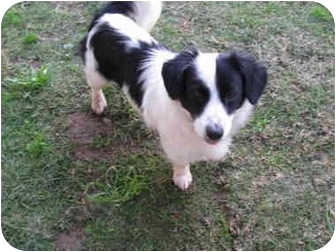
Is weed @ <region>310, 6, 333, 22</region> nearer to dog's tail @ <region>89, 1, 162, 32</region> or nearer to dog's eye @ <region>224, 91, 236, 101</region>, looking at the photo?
dog's tail @ <region>89, 1, 162, 32</region>

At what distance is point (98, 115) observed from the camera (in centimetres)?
365

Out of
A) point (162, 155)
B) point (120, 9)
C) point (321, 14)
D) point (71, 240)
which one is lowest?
point (71, 240)

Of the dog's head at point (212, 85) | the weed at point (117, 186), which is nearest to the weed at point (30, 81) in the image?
the weed at point (117, 186)

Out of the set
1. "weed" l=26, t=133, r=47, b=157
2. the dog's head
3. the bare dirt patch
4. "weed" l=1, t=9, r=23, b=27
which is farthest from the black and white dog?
"weed" l=1, t=9, r=23, b=27

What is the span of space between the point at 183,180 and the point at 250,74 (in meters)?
0.89

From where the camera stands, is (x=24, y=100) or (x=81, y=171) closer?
(x=81, y=171)

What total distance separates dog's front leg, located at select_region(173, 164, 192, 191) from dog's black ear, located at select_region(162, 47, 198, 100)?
0.64 metres

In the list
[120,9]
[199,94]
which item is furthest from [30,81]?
[199,94]

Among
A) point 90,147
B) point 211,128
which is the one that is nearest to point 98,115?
point 90,147

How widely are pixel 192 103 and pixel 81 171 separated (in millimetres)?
1130

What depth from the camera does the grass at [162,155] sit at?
9.86ft

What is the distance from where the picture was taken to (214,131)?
244 cm

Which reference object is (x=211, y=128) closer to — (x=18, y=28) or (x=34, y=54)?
(x=34, y=54)

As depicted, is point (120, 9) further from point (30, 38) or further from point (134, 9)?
point (30, 38)
